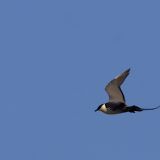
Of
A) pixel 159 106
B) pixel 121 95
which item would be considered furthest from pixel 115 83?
pixel 159 106

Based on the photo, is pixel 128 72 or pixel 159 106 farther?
pixel 128 72

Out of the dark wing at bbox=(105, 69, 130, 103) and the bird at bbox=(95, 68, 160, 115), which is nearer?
the bird at bbox=(95, 68, 160, 115)

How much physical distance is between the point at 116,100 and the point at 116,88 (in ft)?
2.29

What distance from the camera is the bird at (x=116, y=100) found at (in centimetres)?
2518

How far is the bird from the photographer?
2518cm

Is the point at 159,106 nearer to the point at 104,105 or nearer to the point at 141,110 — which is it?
the point at 141,110

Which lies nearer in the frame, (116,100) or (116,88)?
(116,88)

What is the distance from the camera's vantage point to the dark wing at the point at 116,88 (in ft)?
83.8

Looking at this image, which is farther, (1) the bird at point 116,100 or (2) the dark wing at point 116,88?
(2) the dark wing at point 116,88

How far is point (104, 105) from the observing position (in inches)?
1035

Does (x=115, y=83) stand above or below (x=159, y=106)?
above

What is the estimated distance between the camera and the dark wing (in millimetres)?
A: 25531

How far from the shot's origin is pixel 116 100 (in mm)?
26578

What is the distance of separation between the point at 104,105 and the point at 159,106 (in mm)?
3291
